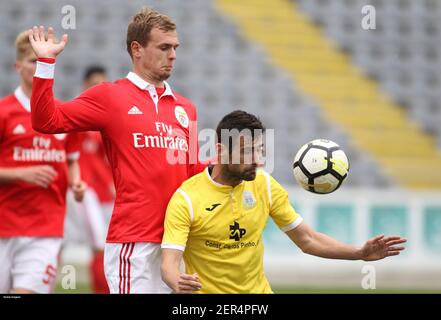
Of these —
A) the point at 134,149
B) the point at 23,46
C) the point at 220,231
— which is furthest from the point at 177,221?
the point at 23,46

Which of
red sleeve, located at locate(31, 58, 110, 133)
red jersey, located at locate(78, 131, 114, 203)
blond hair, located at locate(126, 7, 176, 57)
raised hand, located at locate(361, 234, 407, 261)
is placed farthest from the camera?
red jersey, located at locate(78, 131, 114, 203)

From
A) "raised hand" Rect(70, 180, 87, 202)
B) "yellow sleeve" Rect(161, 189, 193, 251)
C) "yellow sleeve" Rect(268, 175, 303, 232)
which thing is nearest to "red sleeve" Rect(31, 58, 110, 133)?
"yellow sleeve" Rect(161, 189, 193, 251)

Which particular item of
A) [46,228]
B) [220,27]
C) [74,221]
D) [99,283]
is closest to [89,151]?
[74,221]

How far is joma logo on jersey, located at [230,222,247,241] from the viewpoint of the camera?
4867mm

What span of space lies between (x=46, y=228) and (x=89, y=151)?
3.49 metres

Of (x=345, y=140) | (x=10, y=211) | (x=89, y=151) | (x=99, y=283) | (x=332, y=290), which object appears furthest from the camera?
(x=345, y=140)

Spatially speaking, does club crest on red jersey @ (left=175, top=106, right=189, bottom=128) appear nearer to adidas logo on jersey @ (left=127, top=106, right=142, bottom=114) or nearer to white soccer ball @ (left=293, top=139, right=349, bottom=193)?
adidas logo on jersey @ (left=127, top=106, right=142, bottom=114)

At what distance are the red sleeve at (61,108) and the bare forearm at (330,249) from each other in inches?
56.1

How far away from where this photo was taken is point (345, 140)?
579 inches

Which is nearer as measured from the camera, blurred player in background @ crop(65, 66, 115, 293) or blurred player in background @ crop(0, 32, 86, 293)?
blurred player in background @ crop(0, 32, 86, 293)

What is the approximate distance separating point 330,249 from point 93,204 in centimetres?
475

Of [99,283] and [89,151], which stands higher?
[89,151]
